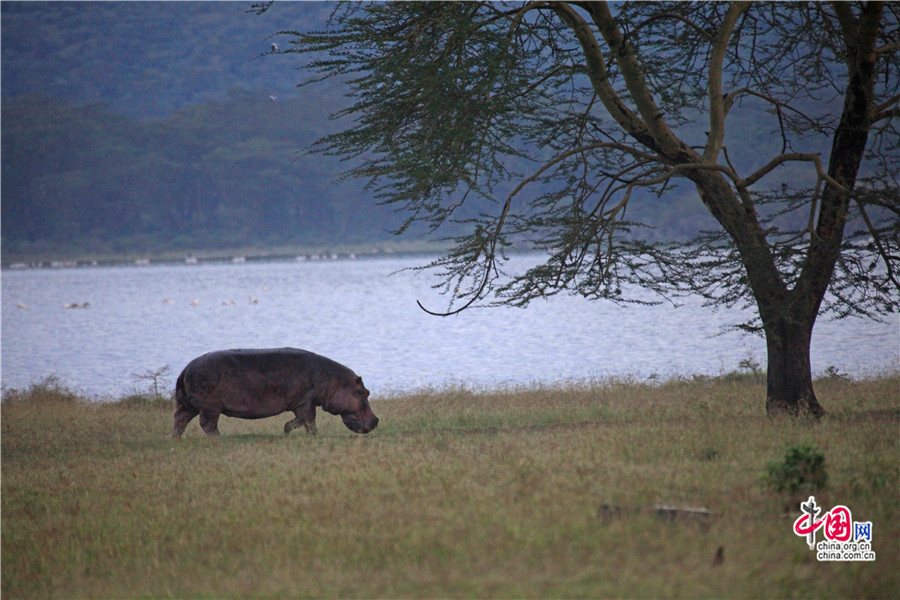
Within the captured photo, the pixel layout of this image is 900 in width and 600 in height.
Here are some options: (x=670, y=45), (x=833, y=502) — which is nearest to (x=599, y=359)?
(x=670, y=45)

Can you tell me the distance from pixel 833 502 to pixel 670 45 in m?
9.12

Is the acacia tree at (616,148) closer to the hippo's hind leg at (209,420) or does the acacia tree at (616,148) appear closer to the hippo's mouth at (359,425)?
the hippo's mouth at (359,425)

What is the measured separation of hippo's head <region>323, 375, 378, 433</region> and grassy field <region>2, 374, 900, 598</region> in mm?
526

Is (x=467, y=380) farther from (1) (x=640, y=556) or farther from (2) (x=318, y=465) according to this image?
(1) (x=640, y=556)

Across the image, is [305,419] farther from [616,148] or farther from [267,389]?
[616,148]

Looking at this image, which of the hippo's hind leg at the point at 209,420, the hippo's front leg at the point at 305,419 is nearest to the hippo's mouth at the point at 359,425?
the hippo's front leg at the point at 305,419

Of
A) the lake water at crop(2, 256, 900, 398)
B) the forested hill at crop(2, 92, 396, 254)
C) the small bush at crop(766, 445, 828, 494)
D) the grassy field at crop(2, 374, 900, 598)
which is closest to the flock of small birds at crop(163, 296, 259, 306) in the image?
the lake water at crop(2, 256, 900, 398)

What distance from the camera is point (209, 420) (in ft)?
40.9

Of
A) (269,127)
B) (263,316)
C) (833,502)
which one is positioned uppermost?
(269,127)

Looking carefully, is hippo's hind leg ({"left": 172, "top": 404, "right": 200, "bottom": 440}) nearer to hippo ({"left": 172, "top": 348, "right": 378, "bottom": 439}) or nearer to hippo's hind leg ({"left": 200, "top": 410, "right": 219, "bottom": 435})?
hippo ({"left": 172, "top": 348, "right": 378, "bottom": 439})

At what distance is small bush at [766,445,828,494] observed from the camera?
703 centimetres

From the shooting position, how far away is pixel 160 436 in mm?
13781

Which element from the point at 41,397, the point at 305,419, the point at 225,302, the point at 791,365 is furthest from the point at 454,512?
the point at 225,302

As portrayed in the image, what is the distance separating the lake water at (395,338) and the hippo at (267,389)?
20.8 feet
